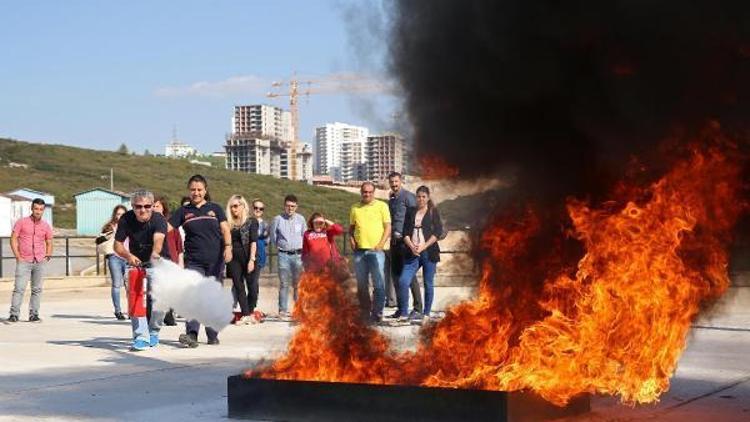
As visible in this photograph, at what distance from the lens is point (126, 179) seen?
79.9 meters

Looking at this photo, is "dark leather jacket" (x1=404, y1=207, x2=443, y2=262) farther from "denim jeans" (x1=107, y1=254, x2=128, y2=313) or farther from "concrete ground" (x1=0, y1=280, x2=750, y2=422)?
"denim jeans" (x1=107, y1=254, x2=128, y2=313)

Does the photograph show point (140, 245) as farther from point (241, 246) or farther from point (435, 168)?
point (435, 168)

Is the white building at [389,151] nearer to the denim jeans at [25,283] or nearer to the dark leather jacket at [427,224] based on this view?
the dark leather jacket at [427,224]

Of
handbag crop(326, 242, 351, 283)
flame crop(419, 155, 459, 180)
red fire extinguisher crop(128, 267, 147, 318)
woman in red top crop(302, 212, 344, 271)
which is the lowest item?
red fire extinguisher crop(128, 267, 147, 318)

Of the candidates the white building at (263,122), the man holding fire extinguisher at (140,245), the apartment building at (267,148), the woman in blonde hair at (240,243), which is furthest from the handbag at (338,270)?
the apartment building at (267,148)

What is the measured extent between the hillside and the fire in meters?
54.1

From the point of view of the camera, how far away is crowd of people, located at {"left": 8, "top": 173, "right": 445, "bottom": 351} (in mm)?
10820

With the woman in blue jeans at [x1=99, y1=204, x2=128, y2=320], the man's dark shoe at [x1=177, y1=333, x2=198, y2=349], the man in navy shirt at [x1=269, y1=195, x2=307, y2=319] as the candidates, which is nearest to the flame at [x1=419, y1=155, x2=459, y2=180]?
the man's dark shoe at [x1=177, y1=333, x2=198, y2=349]

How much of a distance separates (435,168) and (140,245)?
4.51 metres

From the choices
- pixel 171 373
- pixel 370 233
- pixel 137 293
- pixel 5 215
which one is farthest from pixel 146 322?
pixel 5 215

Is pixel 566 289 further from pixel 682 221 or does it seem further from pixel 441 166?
pixel 441 166

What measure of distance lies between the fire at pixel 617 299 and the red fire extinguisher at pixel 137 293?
15.6ft

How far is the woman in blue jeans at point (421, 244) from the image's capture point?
13461 mm

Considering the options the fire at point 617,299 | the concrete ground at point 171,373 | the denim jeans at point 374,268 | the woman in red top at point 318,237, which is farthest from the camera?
the woman in red top at point 318,237
